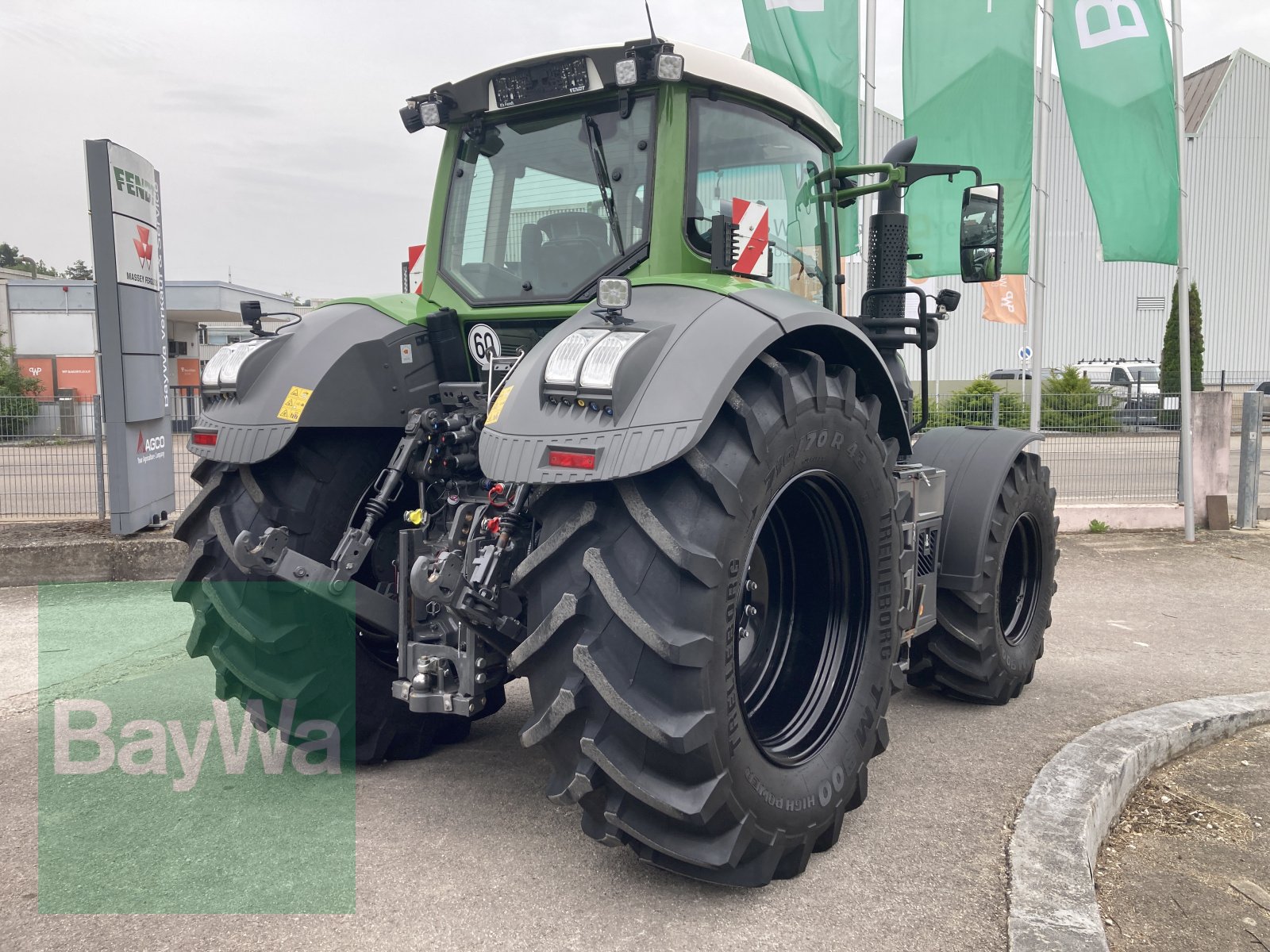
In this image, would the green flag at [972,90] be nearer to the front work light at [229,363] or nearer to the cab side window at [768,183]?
the cab side window at [768,183]

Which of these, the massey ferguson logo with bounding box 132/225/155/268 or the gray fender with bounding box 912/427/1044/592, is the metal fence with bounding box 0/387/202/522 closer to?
the massey ferguson logo with bounding box 132/225/155/268

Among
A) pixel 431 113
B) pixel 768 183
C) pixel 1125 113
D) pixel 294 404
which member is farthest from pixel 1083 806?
pixel 1125 113

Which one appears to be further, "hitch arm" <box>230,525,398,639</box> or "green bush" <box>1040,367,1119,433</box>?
"green bush" <box>1040,367,1119,433</box>

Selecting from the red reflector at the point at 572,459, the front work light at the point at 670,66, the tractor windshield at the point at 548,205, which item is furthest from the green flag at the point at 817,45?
the red reflector at the point at 572,459

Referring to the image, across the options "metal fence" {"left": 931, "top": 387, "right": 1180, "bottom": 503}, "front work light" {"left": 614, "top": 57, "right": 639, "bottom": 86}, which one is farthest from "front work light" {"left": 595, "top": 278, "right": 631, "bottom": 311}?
"metal fence" {"left": 931, "top": 387, "right": 1180, "bottom": 503}

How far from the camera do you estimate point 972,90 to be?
939 cm

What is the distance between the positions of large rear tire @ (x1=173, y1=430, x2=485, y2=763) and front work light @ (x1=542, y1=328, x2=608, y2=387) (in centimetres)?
130

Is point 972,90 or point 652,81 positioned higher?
point 972,90

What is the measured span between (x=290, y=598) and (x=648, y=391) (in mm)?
1635

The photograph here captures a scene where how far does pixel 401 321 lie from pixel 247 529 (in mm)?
918

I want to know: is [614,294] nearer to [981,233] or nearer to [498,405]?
[498,405]

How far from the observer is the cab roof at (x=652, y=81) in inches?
129

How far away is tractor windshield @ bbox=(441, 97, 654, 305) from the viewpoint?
3391 millimetres

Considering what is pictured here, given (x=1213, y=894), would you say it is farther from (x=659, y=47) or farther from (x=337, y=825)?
(x=659, y=47)
